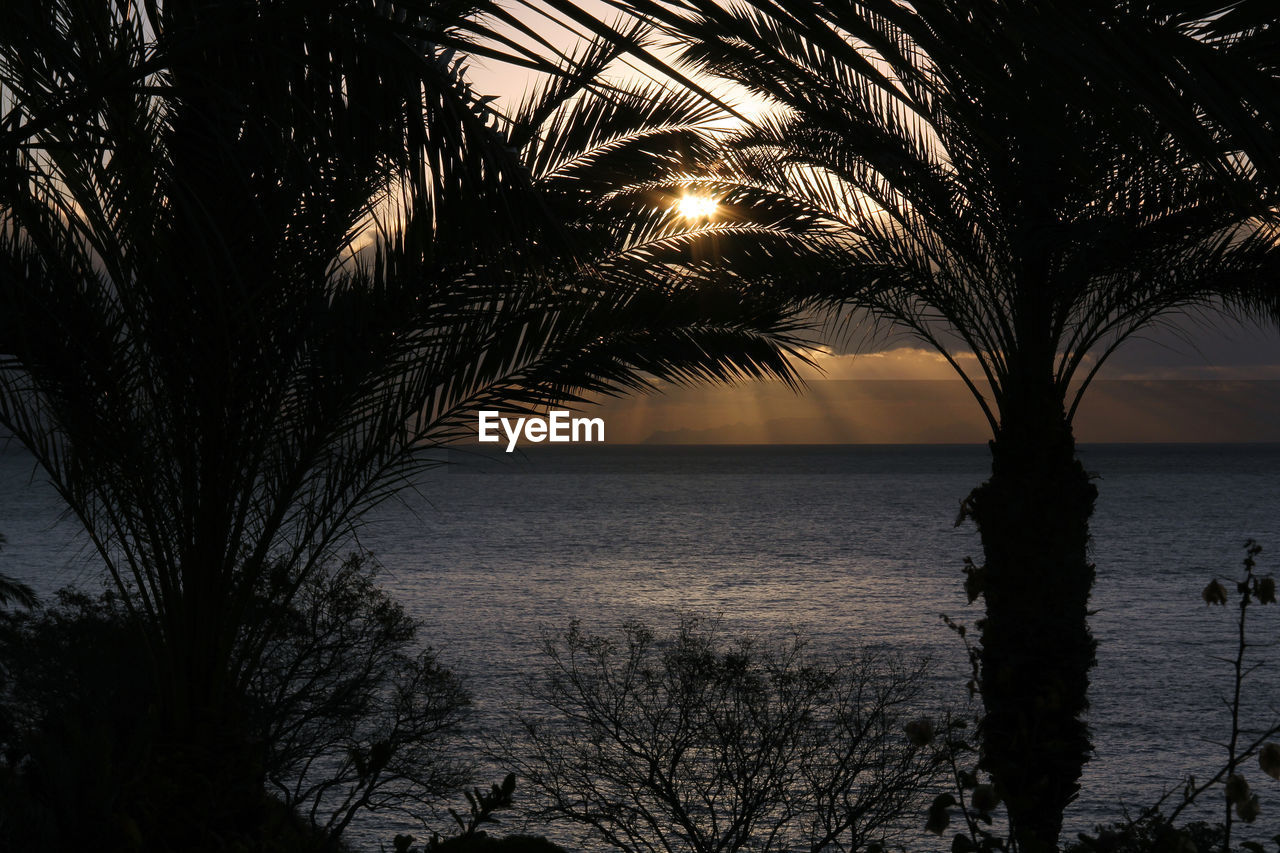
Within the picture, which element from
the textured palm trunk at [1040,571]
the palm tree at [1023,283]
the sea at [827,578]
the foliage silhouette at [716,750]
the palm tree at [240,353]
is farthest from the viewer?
the sea at [827,578]

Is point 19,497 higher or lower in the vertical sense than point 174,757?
lower

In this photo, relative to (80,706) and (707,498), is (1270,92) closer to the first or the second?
(80,706)

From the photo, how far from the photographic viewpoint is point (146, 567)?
543 cm

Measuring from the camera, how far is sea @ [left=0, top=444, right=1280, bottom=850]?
107 ft

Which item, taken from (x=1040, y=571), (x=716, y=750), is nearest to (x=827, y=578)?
(x=716, y=750)

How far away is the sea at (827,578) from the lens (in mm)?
32594

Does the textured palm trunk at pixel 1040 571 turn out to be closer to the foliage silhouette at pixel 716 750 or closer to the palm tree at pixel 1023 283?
the palm tree at pixel 1023 283

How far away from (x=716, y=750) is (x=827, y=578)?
48563 mm

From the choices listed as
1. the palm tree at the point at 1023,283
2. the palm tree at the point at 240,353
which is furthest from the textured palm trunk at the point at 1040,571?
the palm tree at the point at 240,353

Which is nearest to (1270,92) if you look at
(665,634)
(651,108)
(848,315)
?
(651,108)

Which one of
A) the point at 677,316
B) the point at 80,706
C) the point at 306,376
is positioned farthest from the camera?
the point at 80,706

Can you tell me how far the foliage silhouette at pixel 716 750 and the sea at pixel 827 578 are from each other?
113 inches

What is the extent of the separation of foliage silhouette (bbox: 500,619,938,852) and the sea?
2881 millimetres

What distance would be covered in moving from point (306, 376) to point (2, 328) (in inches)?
57.1
